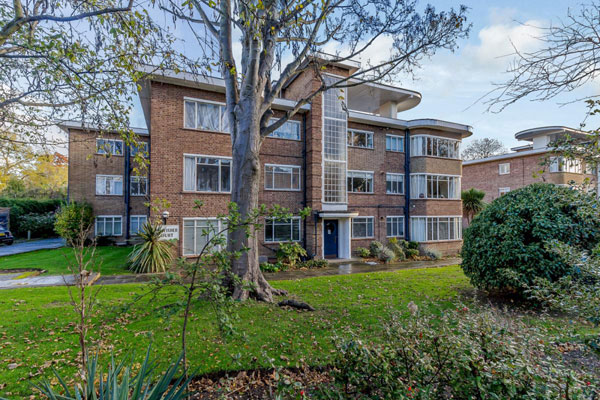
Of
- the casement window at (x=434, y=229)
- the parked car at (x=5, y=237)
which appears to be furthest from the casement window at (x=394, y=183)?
the parked car at (x=5, y=237)

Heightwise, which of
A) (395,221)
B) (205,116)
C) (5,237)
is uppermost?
(205,116)

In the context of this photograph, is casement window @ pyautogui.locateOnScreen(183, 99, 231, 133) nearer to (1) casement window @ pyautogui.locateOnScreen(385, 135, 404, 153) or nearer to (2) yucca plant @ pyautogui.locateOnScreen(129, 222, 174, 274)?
(2) yucca plant @ pyautogui.locateOnScreen(129, 222, 174, 274)

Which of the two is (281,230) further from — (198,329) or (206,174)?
(198,329)

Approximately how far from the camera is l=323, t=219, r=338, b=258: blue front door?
15.9m

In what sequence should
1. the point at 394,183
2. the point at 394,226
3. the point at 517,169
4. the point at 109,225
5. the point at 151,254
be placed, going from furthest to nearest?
the point at 517,169, the point at 109,225, the point at 394,183, the point at 394,226, the point at 151,254

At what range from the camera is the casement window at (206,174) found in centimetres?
1270

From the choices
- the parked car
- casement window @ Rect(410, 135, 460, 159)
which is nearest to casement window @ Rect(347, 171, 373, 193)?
casement window @ Rect(410, 135, 460, 159)

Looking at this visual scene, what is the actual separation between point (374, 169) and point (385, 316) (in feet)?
41.2

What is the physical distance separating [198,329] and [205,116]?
10.3 meters

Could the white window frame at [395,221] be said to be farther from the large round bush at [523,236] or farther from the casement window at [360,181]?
the large round bush at [523,236]

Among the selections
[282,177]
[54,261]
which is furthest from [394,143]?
[54,261]

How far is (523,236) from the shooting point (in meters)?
6.99

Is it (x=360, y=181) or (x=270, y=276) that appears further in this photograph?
(x=360, y=181)

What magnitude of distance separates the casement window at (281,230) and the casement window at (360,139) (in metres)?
6.17
